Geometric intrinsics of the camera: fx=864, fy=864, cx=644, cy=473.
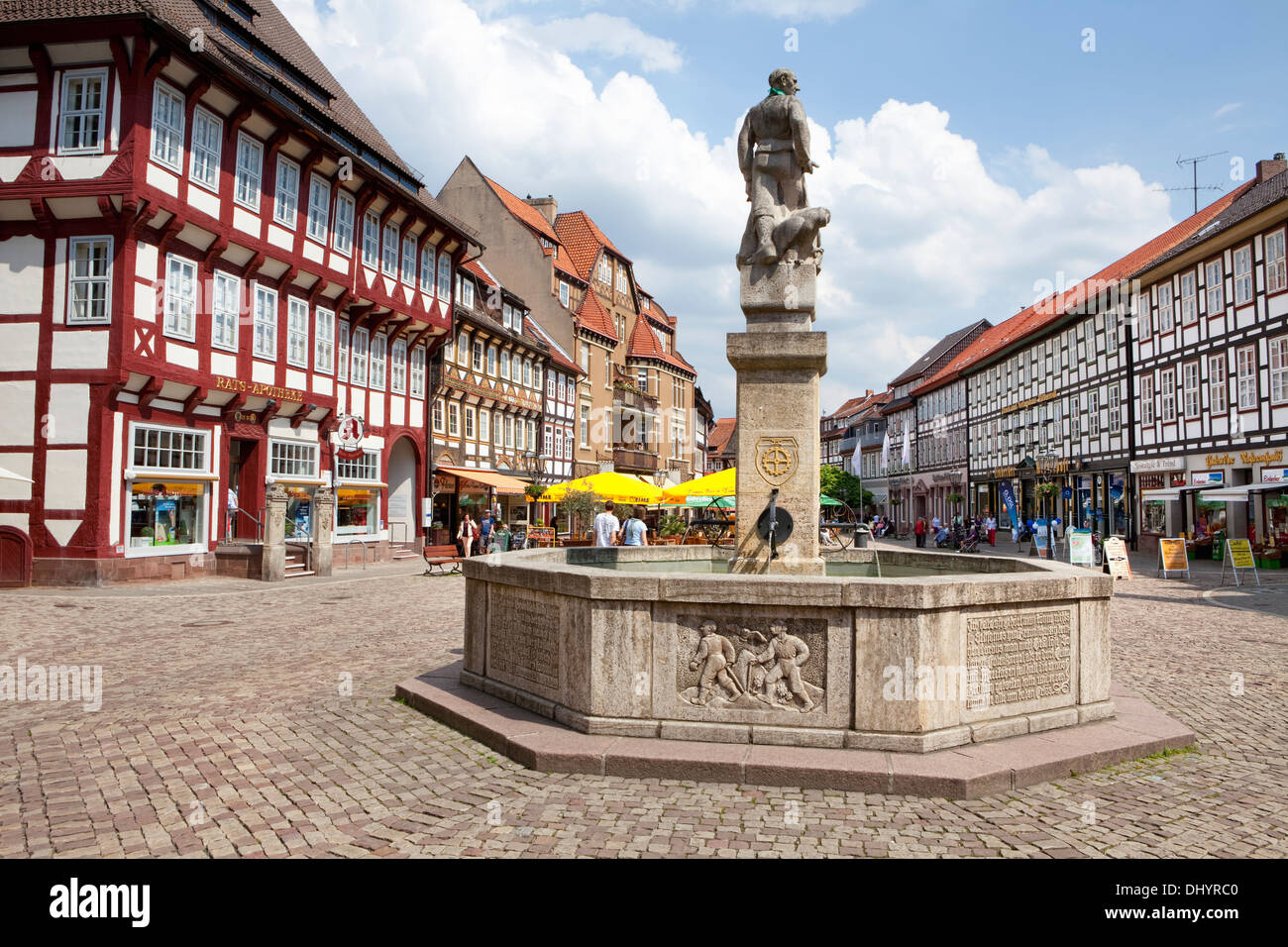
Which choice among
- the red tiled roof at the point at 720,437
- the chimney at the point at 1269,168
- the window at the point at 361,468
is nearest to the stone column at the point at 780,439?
the window at the point at 361,468

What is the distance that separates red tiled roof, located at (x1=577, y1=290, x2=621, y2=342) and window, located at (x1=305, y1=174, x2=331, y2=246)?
25.5 m

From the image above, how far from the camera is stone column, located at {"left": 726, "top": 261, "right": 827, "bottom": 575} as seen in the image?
7.88 m

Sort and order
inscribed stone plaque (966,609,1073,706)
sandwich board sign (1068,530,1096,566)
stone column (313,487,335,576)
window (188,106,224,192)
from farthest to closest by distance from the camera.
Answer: sandwich board sign (1068,530,1096,566) < stone column (313,487,335,576) < window (188,106,224,192) < inscribed stone plaque (966,609,1073,706)

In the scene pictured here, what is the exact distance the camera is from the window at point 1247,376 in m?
28.5

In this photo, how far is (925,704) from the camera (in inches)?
207

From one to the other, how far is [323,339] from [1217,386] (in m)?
30.2

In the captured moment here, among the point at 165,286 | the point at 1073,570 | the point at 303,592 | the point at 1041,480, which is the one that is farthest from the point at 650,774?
the point at 1041,480

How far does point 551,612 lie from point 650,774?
1367 millimetres

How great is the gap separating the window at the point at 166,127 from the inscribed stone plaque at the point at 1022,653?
→ 18.8 m

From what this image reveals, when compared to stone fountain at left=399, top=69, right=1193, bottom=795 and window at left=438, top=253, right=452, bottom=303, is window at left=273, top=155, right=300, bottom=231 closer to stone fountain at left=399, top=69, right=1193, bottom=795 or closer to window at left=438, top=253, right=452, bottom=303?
window at left=438, top=253, right=452, bottom=303

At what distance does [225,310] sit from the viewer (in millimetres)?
20484

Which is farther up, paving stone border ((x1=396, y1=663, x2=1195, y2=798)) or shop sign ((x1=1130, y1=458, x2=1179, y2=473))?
shop sign ((x1=1130, y1=458, x2=1179, y2=473))

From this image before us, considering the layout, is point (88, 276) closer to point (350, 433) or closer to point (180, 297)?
point (180, 297)

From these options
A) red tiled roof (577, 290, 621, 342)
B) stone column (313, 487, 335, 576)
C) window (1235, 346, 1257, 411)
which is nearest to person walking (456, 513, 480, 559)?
stone column (313, 487, 335, 576)
